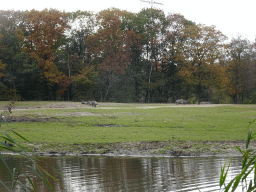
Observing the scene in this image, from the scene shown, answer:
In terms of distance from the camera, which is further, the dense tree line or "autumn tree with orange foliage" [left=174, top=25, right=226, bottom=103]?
"autumn tree with orange foliage" [left=174, top=25, right=226, bottom=103]

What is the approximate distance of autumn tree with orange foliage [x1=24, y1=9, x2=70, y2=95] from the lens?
42719 millimetres

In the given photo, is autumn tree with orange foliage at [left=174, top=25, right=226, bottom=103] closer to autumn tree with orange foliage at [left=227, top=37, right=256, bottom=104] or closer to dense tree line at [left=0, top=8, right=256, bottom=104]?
dense tree line at [left=0, top=8, right=256, bottom=104]

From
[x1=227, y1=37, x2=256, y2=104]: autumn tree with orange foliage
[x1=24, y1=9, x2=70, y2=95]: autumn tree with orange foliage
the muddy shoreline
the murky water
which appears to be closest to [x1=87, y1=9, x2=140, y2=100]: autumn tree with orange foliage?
[x1=24, y1=9, x2=70, y2=95]: autumn tree with orange foliage

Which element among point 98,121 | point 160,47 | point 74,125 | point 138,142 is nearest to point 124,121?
point 98,121

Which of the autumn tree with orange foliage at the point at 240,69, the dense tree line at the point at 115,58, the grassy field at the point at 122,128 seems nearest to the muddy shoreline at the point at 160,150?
the grassy field at the point at 122,128

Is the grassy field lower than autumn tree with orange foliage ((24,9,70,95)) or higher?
lower

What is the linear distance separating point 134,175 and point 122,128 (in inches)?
403

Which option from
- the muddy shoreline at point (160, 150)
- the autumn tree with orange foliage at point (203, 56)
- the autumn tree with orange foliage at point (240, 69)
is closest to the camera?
the muddy shoreline at point (160, 150)

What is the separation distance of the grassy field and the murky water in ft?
12.4

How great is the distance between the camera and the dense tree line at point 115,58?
42969 mm

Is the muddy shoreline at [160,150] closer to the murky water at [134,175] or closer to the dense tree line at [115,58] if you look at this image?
the murky water at [134,175]

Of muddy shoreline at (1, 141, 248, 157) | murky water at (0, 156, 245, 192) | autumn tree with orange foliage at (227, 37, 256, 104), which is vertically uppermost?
autumn tree with orange foliage at (227, 37, 256, 104)

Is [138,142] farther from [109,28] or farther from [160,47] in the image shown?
[160,47]

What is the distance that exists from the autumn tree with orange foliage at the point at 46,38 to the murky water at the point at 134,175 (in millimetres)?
34426
